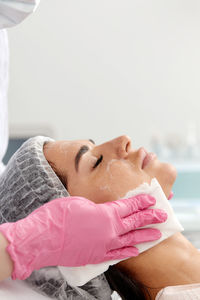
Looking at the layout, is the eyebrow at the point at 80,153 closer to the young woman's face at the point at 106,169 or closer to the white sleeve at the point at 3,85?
the young woman's face at the point at 106,169

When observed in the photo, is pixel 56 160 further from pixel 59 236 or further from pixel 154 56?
pixel 154 56

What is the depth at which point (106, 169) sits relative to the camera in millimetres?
1405

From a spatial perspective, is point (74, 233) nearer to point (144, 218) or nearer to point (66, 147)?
point (144, 218)

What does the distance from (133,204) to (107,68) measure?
8.81 ft

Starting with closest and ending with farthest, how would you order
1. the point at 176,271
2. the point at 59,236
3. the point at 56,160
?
the point at 59,236 < the point at 176,271 < the point at 56,160

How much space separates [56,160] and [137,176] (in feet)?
1.00

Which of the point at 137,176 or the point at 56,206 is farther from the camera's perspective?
the point at 137,176

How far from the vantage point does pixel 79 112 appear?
3.81m

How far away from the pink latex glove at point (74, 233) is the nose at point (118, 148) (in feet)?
0.74

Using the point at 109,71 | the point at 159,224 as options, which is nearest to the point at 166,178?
the point at 159,224

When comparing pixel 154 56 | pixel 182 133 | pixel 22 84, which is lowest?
pixel 182 133

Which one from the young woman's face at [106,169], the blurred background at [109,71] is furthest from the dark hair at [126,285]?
the blurred background at [109,71]

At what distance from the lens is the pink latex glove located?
1058 millimetres

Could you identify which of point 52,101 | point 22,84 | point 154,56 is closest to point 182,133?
point 154,56
